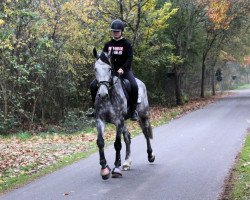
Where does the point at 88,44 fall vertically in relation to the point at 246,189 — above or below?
above

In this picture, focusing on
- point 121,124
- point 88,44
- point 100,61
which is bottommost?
point 121,124

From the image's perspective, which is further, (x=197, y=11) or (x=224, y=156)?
(x=197, y=11)

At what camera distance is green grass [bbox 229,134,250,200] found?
7.71m

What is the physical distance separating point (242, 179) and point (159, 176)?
178cm

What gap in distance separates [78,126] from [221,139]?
8256 mm

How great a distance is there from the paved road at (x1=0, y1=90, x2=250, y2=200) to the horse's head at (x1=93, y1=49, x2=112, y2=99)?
1914 mm

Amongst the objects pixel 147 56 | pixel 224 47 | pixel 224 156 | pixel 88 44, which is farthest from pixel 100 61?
pixel 224 47

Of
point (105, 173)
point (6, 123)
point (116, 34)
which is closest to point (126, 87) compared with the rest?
point (116, 34)

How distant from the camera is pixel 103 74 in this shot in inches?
366

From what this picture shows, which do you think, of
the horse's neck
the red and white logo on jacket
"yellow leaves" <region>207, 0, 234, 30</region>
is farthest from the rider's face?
"yellow leaves" <region>207, 0, 234, 30</region>

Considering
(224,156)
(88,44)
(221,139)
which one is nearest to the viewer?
(224,156)

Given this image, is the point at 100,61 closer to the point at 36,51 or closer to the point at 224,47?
the point at 36,51

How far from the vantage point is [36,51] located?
20.9 meters

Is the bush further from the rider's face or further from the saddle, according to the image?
the rider's face
